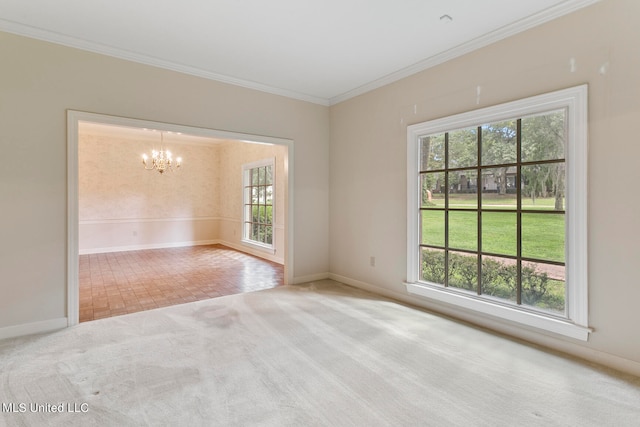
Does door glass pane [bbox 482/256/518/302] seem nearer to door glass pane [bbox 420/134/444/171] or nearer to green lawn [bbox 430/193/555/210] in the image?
green lawn [bbox 430/193/555/210]

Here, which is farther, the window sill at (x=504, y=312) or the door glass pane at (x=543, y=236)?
the door glass pane at (x=543, y=236)

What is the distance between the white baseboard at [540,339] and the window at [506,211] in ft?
0.36

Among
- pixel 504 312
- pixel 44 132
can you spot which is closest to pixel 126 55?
pixel 44 132

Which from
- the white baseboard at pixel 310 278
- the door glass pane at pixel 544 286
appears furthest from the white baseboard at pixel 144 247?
the door glass pane at pixel 544 286

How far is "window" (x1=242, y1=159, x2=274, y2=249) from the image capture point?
21.4ft

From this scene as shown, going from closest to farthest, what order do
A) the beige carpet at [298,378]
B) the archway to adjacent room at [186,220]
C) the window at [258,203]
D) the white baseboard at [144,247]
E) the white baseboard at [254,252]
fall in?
1. the beige carpet at [298,378]
2. the archway to adjacent room at [186,220]
3. the white baseboard at [254,252]
4. the window at [258,203]
5. the white baseboard at [144,247]

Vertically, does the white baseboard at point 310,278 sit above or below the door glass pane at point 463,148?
below

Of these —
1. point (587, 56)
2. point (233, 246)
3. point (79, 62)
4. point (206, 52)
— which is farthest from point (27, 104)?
point (233, 246)

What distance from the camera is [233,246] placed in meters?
8.02

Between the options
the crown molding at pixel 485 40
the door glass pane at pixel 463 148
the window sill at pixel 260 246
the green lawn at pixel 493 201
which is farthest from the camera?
the window sill at pixel 260 246

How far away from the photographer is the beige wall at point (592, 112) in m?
2.18

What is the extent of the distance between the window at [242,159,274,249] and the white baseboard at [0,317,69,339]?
3746 mm

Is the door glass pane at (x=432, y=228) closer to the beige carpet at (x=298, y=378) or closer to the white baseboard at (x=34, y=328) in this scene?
the beige carpet at (x=298, y=378)

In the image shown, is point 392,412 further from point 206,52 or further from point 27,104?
point 27,104
